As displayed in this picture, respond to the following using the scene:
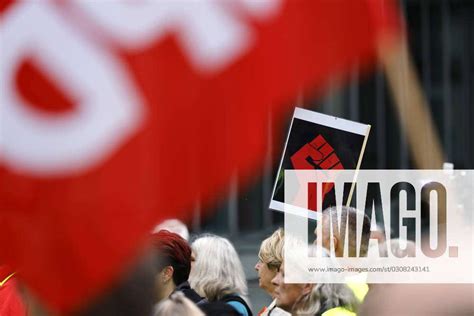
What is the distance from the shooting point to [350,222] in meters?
3.66

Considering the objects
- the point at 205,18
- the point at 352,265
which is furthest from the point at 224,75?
the point at 352,265

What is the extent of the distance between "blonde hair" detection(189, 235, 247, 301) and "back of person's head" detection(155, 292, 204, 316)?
43.6 inches

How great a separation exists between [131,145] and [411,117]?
3.25 ft

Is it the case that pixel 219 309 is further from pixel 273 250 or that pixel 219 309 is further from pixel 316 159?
pixel 316 159

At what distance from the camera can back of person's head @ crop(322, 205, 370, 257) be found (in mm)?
3578

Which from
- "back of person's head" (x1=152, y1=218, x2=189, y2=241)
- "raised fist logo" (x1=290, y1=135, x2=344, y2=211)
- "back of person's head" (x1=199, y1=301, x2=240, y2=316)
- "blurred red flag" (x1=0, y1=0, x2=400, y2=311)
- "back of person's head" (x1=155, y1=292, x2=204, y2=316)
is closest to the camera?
"back of person's head" (x1=155, y1=292, x2=204, y2=316)

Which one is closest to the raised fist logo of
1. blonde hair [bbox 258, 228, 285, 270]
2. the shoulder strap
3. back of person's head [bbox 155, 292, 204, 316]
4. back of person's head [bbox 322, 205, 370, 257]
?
back of person's head [bbox 322, 205, 370, 257]

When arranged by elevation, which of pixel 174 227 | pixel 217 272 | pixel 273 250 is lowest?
pixel 217 272

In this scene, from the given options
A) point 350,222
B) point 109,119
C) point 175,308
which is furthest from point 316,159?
point 175,308

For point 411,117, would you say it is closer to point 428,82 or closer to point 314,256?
point 428,82

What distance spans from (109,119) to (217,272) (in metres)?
1.06

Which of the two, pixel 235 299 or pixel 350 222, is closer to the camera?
pixel 350 222

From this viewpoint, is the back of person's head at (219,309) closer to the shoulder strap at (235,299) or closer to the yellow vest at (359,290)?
the shoulder strap at (235,299)

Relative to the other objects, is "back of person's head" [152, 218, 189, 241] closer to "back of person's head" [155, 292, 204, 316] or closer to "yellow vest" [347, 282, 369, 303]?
"back of person's head" [155, 292, 204, 316]
